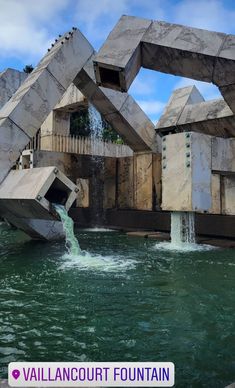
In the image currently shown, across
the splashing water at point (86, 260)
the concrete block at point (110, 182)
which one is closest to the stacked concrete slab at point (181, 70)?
the splashing water at point (86, 260)

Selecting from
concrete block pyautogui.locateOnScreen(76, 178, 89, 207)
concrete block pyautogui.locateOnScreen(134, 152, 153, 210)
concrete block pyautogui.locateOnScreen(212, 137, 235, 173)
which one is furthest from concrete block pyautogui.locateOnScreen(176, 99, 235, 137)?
concrete block pyautogui.locateOnScreen(76, 178, 89, 207)

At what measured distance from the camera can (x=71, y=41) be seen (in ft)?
39.6

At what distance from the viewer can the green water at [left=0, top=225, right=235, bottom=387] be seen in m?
3.53

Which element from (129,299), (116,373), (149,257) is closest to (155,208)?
(149,257)

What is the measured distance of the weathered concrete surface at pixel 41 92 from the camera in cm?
1019

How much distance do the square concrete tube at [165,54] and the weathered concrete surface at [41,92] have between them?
245cm

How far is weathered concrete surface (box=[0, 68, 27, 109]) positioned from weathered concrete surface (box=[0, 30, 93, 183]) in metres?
6.46

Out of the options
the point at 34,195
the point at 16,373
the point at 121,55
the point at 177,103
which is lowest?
the point at 16,373

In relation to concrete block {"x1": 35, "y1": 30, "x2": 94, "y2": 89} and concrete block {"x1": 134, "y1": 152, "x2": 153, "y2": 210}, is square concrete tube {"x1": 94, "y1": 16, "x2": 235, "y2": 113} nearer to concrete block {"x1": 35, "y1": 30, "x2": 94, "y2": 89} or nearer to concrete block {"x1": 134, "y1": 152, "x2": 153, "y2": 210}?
concrete block {"x1": 35, "y1": 30, "x2": 94, "y2": 89}

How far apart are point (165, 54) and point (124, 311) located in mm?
6381

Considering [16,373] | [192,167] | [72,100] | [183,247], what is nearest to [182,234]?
[183,247]

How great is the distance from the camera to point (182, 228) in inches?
407

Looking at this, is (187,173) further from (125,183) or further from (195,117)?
(125,183)

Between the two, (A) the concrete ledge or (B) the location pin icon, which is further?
(A) the concrete ledge
